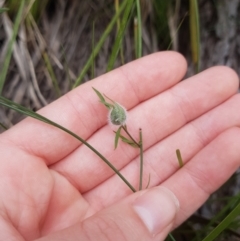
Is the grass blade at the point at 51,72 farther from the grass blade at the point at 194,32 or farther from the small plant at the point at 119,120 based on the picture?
the grass blade at the point at 194,32

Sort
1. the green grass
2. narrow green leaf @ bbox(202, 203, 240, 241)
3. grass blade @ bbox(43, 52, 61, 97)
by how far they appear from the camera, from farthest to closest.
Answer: grass blade @ bbox(43, 52, 61, 97)
the green grass
narrow green leaf @ bbox(202, 203, 240, 241)

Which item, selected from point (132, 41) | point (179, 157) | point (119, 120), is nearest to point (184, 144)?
point (179, 157)

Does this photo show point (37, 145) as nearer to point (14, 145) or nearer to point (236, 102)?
point (14, 145)

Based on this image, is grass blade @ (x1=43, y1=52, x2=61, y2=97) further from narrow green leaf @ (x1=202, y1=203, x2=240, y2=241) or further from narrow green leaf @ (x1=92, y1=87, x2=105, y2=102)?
narrow green leaf @ (x1=202, y1=203, x2=240, y2=241)

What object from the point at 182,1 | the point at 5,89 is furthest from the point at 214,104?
the point at 5,89

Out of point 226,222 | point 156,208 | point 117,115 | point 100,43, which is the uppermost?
point 100,43

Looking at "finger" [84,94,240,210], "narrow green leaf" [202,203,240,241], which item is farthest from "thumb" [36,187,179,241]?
"finger" [84,94,240,210]

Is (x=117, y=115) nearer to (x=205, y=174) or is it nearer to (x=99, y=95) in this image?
(x=99, y=95)
